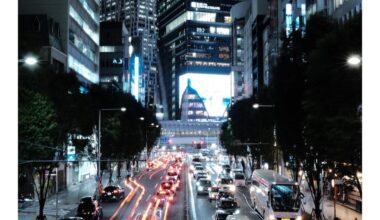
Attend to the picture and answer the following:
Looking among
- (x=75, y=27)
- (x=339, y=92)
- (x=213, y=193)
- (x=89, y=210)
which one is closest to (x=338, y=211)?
(x=213, y=193)

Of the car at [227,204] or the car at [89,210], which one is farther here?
the car at [227,204]

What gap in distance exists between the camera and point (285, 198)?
114ft

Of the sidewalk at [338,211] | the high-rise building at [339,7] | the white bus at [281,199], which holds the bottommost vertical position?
the sidewalk at [338,211]

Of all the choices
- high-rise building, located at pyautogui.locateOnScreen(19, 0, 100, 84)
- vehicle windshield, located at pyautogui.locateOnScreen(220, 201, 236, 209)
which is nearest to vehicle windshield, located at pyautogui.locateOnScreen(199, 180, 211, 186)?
vehicle windshield, located at pyautogui.locateOnScreen(220, 201, 236, 209)

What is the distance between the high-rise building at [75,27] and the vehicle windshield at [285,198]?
41850mm

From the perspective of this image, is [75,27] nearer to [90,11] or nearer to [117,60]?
[90,11]

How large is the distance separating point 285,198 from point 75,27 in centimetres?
5377

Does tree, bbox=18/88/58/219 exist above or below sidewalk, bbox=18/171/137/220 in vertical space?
above

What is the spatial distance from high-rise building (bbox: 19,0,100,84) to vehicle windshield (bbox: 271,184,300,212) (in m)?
41.9

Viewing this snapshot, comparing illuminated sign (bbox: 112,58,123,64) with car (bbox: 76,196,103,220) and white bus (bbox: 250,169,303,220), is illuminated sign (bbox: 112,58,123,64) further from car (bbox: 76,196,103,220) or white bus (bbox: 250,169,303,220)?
white bus (bbox: 250,169,303,220)

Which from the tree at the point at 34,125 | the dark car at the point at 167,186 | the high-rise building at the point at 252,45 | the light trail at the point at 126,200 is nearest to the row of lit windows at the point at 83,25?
the light trail at the point at 126,200

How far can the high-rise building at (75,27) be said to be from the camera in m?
74.2

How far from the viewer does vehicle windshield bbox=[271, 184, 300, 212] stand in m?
34.4

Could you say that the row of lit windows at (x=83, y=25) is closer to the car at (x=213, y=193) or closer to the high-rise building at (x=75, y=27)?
the high-rise building at (x=75, y=27)
